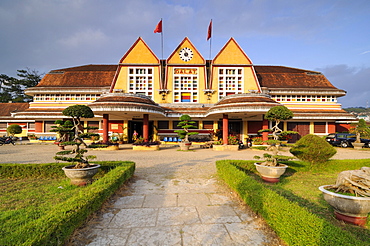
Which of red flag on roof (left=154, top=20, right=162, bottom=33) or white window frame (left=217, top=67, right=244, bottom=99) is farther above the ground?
red flag on roof (left=154, top=20, right=162, bottom=33)

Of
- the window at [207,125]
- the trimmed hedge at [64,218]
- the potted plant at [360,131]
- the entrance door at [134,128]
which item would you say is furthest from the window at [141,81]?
the potted plant at [360,131]

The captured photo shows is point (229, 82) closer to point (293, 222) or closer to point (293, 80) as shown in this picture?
point (293, 80)

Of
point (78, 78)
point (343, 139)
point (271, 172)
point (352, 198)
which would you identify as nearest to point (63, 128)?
point (271, 172)

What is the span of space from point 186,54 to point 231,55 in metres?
6.00

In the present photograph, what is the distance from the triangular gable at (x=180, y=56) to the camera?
25406 mm

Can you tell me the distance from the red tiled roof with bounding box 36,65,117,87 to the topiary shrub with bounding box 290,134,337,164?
24.2m

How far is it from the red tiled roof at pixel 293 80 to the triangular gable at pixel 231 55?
13.1ft

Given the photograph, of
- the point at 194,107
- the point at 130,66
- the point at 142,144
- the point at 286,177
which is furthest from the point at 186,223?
the point at 130,66

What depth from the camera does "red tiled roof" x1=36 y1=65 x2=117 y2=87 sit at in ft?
87.7

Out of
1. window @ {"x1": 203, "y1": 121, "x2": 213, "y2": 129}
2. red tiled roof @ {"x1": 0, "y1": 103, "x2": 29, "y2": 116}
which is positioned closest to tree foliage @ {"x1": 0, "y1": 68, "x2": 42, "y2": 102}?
red tiled roof @ {"x1": 0, "y1": 103, "x2": 29, "y2": 116}

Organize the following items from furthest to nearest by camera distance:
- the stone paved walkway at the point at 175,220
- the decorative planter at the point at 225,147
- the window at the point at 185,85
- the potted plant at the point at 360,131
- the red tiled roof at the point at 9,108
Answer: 1. the red tiled roof at the point at 9,108
2. the window at the point at 185,85
3. the potted plant at the point at 360,131
4. the decorative planter at the point at 225,147
5. the stone paved walkway at the point at 175,220

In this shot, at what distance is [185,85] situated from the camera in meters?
25.2

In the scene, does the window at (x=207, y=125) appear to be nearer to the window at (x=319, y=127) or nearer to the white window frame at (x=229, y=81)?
the white window frame at (x=229, y=81)

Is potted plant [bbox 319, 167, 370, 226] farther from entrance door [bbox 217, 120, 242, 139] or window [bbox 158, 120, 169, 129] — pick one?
window [bbox 158, 120, 169, 129]
